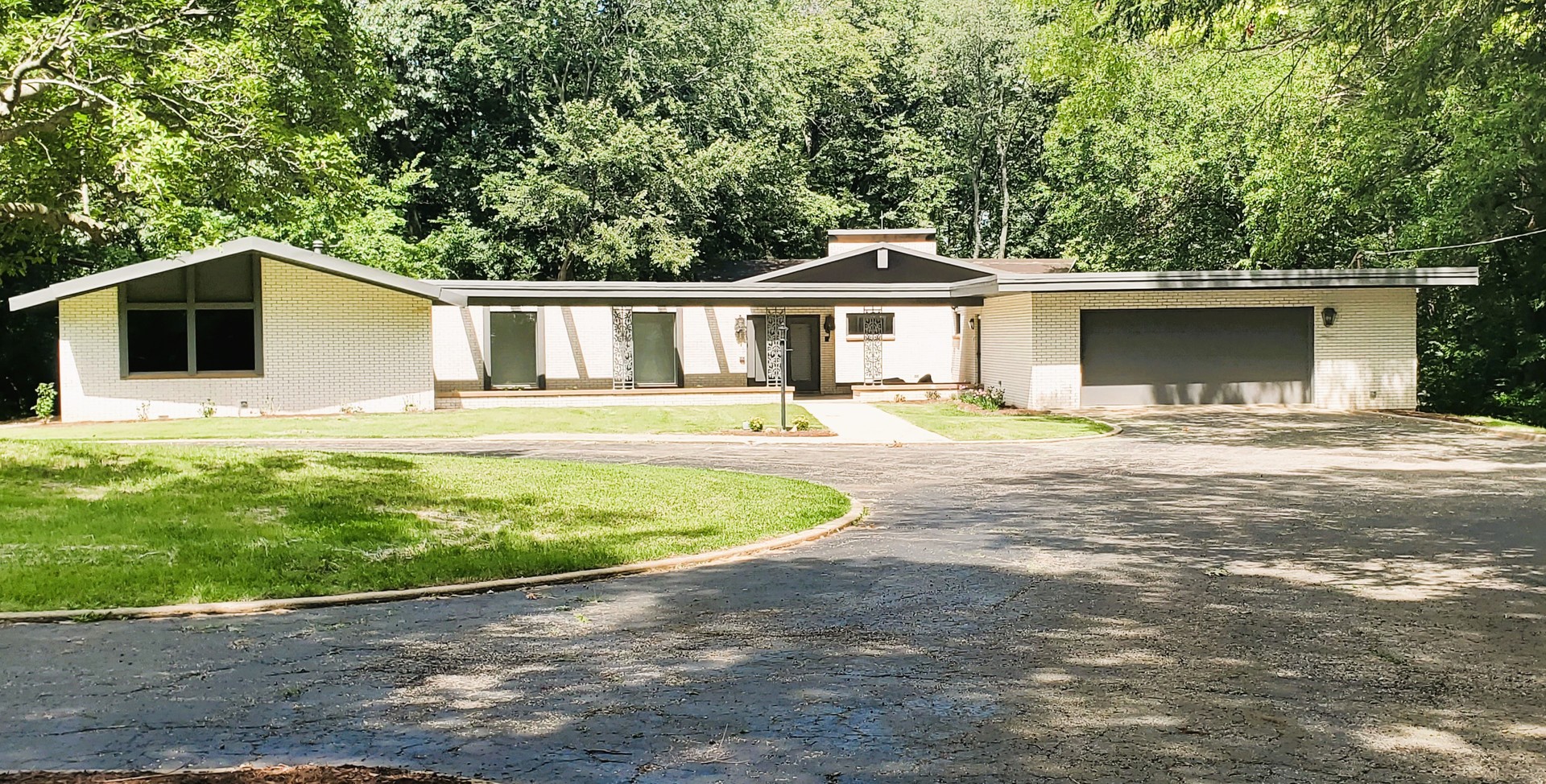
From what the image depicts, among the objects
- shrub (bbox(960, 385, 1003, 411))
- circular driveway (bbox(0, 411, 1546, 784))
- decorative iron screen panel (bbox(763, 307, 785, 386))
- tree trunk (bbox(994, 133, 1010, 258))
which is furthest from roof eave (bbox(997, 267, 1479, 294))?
tree trunk (bbox(994, 133, 1010, 258))

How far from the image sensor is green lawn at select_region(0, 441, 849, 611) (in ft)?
28.7

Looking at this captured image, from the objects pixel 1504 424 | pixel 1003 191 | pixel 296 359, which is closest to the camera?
pixel 1504 424

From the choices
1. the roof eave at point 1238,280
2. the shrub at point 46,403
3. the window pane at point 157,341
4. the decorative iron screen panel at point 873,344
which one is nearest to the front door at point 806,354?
the decorative iron screen panel at point 873,344

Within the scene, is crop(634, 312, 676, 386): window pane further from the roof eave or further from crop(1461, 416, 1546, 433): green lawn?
crop(1461, 416, 1546, 433): green lawn

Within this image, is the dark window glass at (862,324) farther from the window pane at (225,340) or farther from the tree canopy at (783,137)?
the window pane at (225,340)

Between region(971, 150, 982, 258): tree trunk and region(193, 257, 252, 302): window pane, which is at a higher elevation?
region(971, 150, 982, 258): tree trunk

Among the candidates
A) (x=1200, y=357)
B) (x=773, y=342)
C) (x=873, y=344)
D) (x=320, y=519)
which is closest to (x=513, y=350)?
(x=773, y=342)

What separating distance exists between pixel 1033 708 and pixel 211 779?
3.36 meters

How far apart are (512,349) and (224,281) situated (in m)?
7.24

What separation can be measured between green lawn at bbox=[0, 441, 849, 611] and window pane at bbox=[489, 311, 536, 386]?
1707cm

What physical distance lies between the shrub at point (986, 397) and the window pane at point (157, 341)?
17795mm

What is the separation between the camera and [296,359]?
28.5m

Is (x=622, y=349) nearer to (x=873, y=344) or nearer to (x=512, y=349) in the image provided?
(x=512, y=349)

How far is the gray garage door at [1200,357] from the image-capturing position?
29.0m
